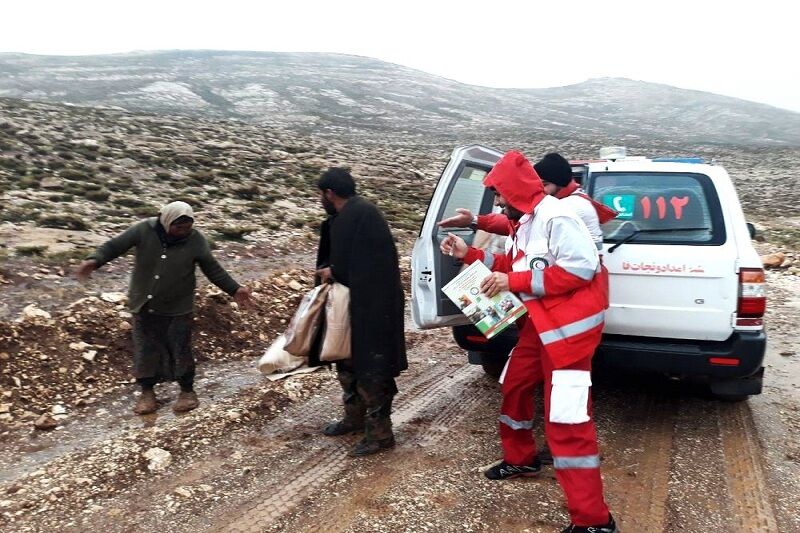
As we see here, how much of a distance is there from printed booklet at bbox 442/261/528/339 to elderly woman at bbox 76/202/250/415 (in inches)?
78.7

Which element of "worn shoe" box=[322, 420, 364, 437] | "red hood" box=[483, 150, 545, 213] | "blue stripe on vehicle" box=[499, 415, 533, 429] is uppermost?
"red hood" box=[483, 150, 545, 213]

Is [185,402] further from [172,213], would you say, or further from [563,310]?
[563,310]

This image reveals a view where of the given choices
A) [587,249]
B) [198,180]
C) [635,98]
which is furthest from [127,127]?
[635,98]

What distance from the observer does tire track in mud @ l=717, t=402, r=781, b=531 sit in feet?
12.0

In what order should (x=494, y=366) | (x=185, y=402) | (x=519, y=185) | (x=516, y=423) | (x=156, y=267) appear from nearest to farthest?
1. (x=519, y=185)
2. (x=516, y=423)
3. (x=156, y=267)
4. (x=185, y=402)
5. (x=494, y=366)

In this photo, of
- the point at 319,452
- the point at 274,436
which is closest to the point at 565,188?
the point at 319,452

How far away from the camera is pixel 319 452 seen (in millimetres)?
4426

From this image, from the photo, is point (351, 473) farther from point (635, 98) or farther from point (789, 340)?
point (635, 98)

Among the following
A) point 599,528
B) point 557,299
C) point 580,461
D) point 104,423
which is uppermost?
point 557,299

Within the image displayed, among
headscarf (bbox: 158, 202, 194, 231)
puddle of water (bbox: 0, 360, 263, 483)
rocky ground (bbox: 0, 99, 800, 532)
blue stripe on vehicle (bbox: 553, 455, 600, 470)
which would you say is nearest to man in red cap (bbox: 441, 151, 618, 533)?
blue stripe on vehicle (bbox: 553, 455, 600, 470)

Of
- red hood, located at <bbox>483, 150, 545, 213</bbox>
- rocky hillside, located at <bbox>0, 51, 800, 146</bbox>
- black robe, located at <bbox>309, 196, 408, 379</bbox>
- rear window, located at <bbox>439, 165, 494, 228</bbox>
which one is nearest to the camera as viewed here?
red hood, located at <bbox>483, 150, 545, 213</bbox>

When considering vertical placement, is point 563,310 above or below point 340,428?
above

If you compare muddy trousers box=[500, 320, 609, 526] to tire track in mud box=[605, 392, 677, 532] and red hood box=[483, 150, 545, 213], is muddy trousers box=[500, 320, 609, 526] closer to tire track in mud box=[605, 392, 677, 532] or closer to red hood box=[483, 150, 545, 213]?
tire track in mud box=[605, 392, 677, 532]

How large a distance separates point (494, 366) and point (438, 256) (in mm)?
1563
